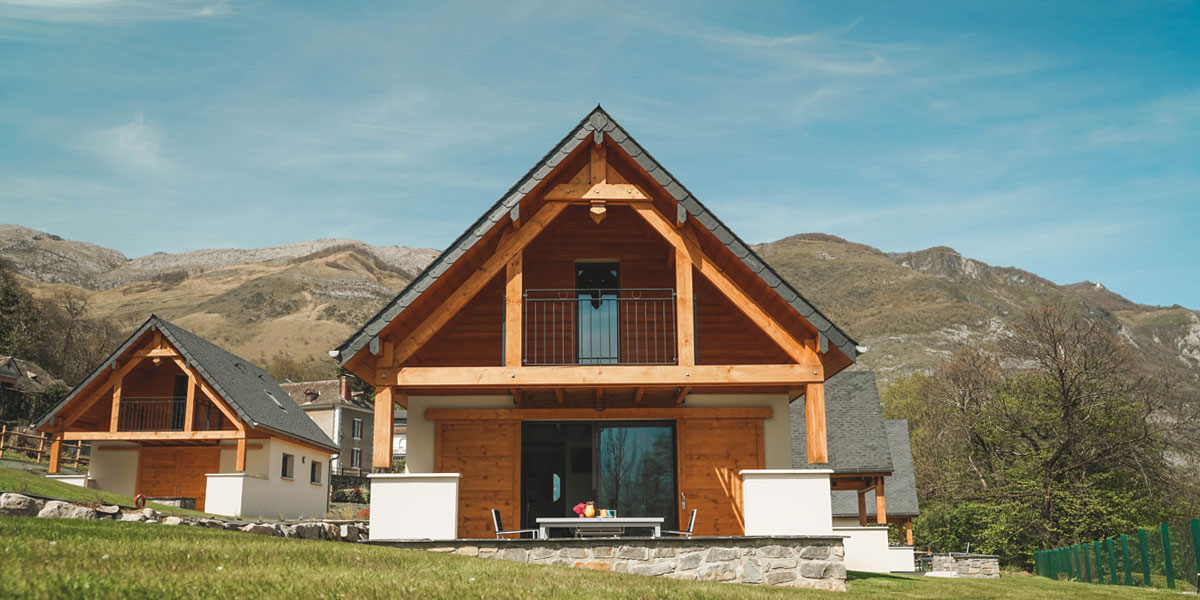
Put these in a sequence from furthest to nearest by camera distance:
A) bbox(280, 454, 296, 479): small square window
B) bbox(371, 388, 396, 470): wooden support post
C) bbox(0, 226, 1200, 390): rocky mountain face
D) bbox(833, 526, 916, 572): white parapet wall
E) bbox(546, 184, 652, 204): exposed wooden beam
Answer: bbox(0, 226, 1200, 390): rocky mountain face < bbox(280, 454, 296, 479): small square window < bbox(833, 526, 916, 572): white parapet wall < bbox(546, 184, 652, 204): exposed wooden beam < bbox(371, 388, 396, 470): wooden support post

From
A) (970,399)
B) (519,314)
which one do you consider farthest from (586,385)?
(970,399)

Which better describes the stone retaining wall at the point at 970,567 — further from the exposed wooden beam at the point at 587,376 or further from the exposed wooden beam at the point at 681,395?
the exposed wooden beam at the point at 587,376

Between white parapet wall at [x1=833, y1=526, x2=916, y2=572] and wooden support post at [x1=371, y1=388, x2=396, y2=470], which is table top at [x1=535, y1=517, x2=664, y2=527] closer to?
wooden support post at [x1=371, y1=388, x2=396, y2=470]

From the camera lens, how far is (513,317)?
12.0 meters

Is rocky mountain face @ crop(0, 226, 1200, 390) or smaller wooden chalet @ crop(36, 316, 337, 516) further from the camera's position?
rocky mountain face @ crop(0, 226, 1200, 390)

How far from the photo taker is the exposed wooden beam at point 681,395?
13248 millimetres

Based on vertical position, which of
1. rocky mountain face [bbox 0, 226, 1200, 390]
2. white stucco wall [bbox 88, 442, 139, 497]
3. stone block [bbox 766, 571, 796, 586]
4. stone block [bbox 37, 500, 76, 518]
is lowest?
stone block [bbox 766, 571, 796, 586]

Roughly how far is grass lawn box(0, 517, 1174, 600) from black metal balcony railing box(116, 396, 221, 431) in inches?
813

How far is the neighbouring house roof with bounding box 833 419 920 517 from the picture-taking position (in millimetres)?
25688

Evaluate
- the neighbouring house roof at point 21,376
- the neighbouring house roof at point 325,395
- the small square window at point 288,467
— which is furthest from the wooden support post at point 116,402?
the neighbouring house roof at point 325,395

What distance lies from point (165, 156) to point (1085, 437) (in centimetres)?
10689

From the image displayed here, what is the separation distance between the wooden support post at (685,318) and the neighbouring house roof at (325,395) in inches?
1880

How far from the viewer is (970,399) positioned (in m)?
38.7

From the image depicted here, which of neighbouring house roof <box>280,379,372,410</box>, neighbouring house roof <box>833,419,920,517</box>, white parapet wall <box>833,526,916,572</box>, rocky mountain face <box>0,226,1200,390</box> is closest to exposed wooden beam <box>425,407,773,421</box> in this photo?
white parapet wall <box>833,526,916,572</box>
